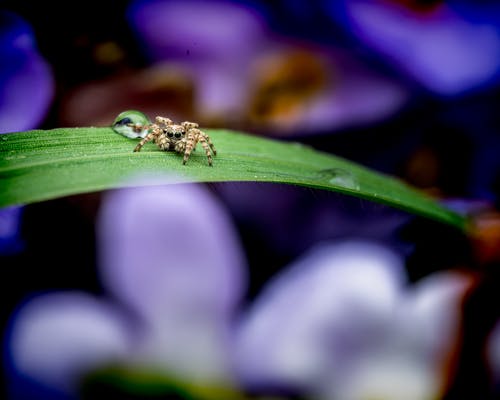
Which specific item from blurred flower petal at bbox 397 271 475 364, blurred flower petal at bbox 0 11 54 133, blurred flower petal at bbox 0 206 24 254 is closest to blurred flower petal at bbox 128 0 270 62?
blurred flower petal at bbox 0 11 54 133

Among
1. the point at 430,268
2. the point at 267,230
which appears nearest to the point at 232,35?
the point at 267,230

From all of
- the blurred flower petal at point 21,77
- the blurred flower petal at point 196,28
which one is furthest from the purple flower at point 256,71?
the blurred flower petal at point 21,77

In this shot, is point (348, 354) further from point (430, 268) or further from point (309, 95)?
point (309, 95)

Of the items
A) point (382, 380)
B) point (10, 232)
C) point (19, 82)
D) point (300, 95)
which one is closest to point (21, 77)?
point (19, 82)

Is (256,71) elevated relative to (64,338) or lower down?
elevated

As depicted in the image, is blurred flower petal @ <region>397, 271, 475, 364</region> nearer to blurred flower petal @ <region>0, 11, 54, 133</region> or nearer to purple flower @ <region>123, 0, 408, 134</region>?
purple flower @ <region>123, 0, 408, 134</region>

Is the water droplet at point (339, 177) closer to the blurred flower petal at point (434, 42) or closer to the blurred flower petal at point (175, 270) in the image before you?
the blurred flower petal at point (175, 270)

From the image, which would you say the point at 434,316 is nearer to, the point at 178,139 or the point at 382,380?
the point at 382,380
